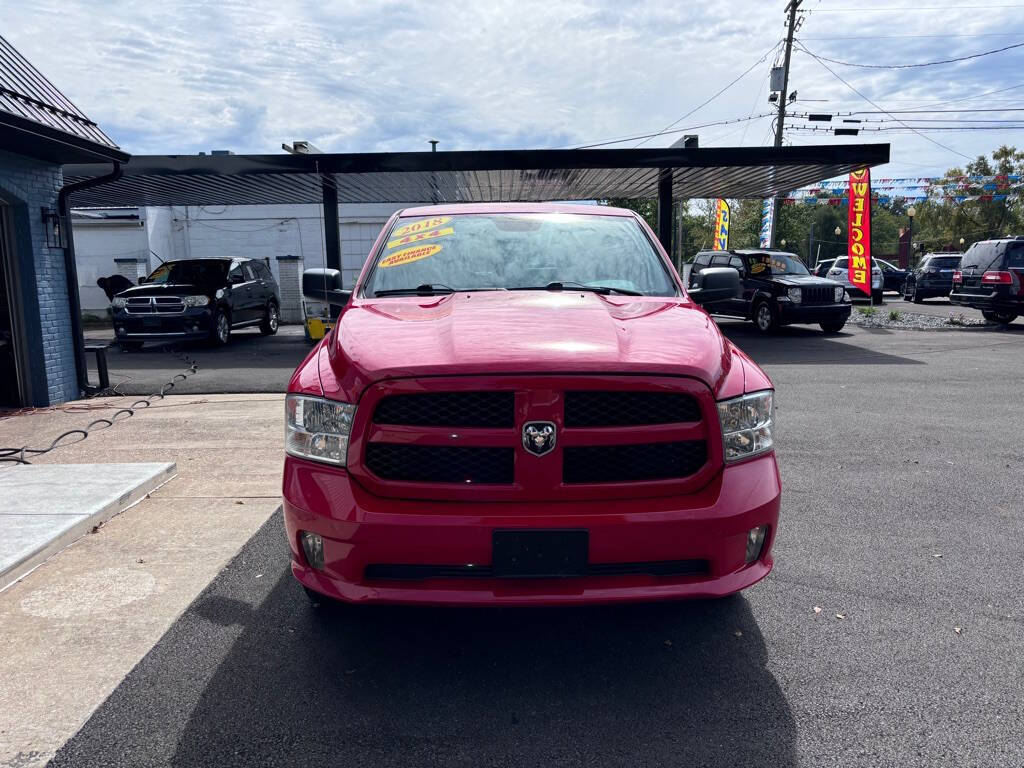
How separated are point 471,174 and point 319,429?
575 inches

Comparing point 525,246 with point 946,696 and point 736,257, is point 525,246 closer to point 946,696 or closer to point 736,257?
point 946,696

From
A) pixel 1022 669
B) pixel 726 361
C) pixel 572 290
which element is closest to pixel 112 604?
pixel 572 290

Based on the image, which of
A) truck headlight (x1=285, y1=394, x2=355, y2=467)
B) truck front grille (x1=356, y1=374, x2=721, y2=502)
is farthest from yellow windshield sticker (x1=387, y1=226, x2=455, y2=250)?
truck front grille (x1=356, y1=374, x2=721, y2=502)

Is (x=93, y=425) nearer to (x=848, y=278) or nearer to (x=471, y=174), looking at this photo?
(x=471, y=174)

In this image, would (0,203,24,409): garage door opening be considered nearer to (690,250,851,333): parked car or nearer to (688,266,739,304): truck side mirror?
(688,266,739,304): truck side mirror

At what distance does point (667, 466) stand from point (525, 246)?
6.02ft

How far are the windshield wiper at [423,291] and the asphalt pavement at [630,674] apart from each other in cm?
151

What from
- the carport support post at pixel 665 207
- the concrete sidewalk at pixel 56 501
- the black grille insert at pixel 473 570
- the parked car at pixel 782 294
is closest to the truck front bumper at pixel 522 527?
the black grille insert at pixel 473 570

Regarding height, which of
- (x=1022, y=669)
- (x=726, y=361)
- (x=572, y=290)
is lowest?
(x=1022, y=669)

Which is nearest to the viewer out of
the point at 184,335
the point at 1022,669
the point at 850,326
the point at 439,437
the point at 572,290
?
the point at 439,437

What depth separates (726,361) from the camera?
2.96m

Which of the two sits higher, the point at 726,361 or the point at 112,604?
the point at 726,361

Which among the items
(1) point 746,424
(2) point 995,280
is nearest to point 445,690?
(1) point 746,424

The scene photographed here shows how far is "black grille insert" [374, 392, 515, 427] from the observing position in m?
2.63
